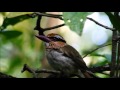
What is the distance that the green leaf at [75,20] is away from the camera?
1154 millimetres

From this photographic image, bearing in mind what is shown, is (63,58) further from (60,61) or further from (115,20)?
(115,20)

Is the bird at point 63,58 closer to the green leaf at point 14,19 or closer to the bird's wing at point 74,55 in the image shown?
the bird's wing at point 74,55

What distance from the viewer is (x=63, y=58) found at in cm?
180

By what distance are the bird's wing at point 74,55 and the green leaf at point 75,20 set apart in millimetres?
444

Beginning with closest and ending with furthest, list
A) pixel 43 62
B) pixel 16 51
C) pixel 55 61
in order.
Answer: pixel 55 61, pixel 43 62, pixel 16 51

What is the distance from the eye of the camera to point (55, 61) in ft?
5.68

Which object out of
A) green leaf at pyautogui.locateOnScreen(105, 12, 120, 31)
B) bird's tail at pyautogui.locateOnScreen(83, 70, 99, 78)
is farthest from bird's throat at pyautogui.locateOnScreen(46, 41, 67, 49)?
green leaf at pyautogui.locateOnScreen(105, 12, 120, 31)

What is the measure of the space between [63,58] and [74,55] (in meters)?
0.05

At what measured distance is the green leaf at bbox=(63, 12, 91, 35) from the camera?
115 cm

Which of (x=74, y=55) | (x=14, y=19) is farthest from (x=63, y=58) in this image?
(x=14, y=19)

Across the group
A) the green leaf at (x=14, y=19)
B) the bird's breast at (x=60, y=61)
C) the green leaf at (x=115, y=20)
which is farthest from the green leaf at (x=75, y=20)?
the green leaf at (x=14, y=19)
